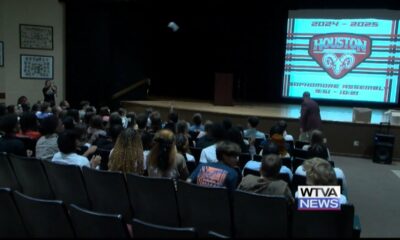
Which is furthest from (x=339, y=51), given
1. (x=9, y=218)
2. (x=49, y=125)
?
(x=9, y=218)

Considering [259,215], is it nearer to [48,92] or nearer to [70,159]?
[70,159]

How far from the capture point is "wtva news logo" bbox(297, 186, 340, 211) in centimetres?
273

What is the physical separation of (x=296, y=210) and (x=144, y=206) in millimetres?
1166

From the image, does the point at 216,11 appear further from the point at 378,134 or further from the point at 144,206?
the point at 144,206

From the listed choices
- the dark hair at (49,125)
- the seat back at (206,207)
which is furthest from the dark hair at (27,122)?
the seat back at (206,207)

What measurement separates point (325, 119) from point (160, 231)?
756cm

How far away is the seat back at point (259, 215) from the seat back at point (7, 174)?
81.5 inches

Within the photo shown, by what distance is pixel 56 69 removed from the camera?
1075 cm

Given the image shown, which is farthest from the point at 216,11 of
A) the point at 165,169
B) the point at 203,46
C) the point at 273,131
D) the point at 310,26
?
the point at 165,169

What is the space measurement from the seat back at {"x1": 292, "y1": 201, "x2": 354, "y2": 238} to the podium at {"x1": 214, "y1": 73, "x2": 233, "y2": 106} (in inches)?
340

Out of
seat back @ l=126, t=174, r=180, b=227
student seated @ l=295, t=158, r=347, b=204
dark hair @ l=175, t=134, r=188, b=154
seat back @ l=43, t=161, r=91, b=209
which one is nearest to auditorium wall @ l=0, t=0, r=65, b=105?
dark hair @ l=175, t=134, r=188, b=154

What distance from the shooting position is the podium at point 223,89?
1117 centimetres

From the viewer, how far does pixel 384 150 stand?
26.9ft

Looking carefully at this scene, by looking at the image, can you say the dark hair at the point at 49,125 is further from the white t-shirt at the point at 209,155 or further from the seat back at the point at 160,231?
the seat back at the point at 160,231
